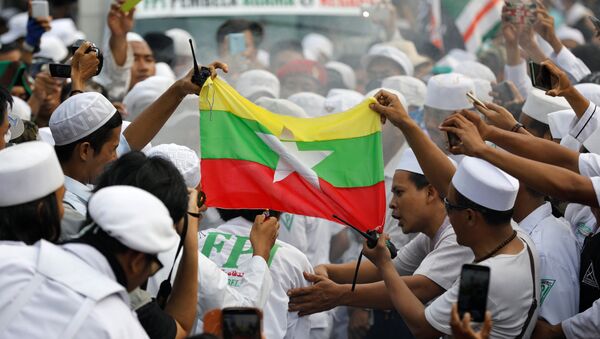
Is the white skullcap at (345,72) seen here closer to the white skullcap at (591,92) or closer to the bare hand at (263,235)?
the white skullcap at (591,92)

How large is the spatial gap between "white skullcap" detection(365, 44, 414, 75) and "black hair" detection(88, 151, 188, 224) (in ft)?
21.2

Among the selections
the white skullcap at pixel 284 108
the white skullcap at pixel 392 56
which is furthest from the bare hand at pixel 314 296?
the white skullcap at pixel 392 56

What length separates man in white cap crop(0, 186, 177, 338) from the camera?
3.37 m

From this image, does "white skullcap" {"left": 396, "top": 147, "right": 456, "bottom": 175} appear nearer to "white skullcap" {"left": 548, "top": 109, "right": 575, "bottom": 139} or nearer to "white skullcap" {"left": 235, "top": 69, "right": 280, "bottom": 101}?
"white skullcap" {"left": 548, "top": 109, "right": 575, "bottom": 139}

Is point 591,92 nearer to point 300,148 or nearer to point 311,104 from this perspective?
point 300,148

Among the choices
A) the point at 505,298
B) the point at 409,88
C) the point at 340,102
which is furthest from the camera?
the point at 409,88

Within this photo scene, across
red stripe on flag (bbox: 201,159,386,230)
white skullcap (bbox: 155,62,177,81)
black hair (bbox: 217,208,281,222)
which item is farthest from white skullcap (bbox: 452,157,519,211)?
white skullcap (bbox: 155,62,177,81)

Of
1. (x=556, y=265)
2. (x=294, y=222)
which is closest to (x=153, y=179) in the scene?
(x=556, y=265)

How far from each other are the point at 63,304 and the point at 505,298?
2.09 meters

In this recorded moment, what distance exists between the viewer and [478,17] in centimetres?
1119

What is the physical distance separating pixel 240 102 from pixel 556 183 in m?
1.97

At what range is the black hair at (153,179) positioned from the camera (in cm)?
393

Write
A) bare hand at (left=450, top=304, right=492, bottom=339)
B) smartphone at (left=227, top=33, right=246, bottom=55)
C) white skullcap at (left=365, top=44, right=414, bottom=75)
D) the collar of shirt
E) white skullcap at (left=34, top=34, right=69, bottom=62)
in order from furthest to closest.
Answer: white skullcap at (left=34, top=34, right=69, bottom=62) < white skullcap at (left=365, top=44, right=414, bottom=75) < smartphone at (left=227, top=33, right=246, bottom=55) < the collar of shirt < bare hand at (left=450, top=304, right=492, bottom=339)

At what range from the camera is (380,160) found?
5750 mm
